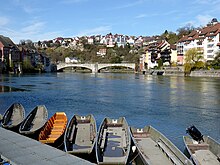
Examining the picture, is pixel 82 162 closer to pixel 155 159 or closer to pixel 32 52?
pixel 155 159

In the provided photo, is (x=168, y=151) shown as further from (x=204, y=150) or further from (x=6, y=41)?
(x=6, y=41)

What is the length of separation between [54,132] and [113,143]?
3455mm

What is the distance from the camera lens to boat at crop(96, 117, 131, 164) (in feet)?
36.5

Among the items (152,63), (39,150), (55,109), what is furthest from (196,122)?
(152,63)

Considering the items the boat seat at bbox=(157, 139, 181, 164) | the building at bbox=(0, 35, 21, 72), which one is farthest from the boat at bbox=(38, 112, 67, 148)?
the building at bbox=(0, 35, 21, 72)

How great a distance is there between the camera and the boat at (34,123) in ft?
47.8

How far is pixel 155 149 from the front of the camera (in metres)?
12.6

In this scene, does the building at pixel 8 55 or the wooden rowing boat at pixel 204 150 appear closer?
the wooden rowing boat at pixel 204 150

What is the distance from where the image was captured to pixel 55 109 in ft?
91.8

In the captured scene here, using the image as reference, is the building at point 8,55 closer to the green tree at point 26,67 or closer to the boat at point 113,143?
the green tree at point 26,67

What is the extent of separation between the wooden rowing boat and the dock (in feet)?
17.3

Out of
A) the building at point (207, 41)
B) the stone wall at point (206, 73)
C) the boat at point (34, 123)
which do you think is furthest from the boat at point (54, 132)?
the building at point (207, 41)

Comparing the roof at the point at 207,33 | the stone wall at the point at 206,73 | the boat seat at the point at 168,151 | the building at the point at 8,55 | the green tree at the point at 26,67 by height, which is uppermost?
the roof at the point at 207,33

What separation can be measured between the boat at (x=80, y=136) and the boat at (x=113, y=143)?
0.44 m
